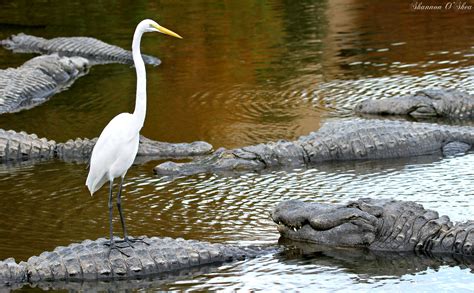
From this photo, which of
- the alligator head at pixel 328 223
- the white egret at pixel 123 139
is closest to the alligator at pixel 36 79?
the white egret at pixel 123 139

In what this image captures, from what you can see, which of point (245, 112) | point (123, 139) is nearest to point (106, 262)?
point (123, 139)

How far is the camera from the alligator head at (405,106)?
37.1 ft

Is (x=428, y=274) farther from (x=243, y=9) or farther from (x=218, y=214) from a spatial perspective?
(x=243, y=9)

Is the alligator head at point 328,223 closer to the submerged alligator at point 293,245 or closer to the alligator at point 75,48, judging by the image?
the submerged alligator at point 293,245

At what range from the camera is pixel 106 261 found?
6805mm

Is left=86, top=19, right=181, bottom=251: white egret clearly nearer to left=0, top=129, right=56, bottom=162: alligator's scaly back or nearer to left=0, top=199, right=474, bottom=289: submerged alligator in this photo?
left=0, top=199, right=474, bottom=289: submerged alligator

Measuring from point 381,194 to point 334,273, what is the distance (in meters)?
1.83

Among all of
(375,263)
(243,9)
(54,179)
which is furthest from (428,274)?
(243,9)

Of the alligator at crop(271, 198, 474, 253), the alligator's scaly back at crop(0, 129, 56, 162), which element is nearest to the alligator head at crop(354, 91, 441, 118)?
the alligator's scaly back at crop(0, 129, 56, 162)

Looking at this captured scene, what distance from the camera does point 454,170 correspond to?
922 centimetres

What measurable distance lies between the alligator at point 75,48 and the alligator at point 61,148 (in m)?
4.35

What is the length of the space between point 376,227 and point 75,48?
9615 mm

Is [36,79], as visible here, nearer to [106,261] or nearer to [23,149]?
[23,149]

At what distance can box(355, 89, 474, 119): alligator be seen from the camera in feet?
36.8
